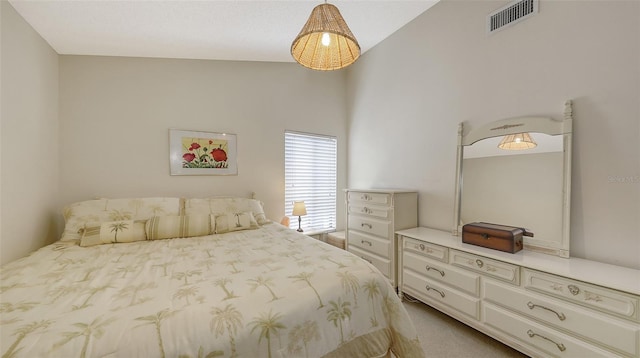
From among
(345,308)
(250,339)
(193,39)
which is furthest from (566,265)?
(193,39)

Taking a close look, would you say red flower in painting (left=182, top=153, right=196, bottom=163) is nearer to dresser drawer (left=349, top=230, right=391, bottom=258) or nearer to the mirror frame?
dresser drawer (left=349, top=230, right=391, bottom=258)

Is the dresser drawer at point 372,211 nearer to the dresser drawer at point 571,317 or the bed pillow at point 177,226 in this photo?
the dresser drawer at point 571,317

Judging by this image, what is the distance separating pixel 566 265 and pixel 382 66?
2.78 m

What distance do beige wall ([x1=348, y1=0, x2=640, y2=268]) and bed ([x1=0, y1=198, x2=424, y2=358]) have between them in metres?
1.48

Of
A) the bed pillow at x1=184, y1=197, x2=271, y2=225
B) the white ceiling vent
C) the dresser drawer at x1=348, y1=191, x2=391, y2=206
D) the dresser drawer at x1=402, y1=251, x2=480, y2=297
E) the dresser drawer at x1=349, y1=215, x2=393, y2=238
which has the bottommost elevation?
the dresser drawer at x1=402, y1=251, x2=480, y2=297

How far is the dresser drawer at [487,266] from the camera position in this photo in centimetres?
165

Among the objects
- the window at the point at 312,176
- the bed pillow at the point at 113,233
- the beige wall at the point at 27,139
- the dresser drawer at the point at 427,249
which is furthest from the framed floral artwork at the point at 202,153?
the dresser drawer at the point at 427,249

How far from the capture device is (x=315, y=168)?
3734 mm

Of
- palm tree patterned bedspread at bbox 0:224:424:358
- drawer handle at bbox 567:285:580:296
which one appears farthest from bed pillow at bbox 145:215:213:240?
drawer handle at bbox 567:285:580:296

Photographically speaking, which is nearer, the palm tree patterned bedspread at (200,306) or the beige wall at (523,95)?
the palm tree patterned bedspread at (200,306)

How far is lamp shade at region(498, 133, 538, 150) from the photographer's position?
1.92m

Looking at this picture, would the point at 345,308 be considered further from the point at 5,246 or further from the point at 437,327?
the point at 5,246

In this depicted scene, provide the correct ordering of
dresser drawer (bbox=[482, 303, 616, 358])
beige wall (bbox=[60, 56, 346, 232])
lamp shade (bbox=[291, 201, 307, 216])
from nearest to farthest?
1. dresser drawer (bbox=[482, 303, 616, 358])
2. beige wall (bbox=[60, 56, 346, 232])
3. lamp shade (bbox=[291, 201, 307, 216])

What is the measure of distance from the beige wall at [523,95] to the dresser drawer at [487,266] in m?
0.50
